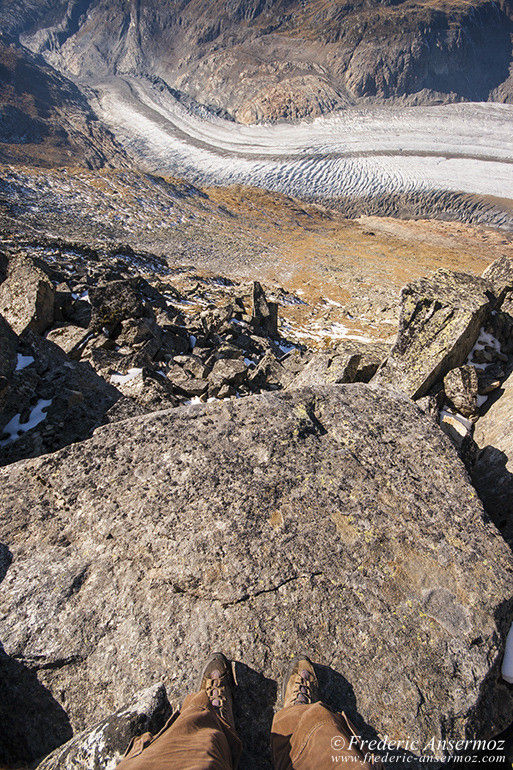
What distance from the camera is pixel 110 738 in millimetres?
2553

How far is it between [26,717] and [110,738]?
112 cm

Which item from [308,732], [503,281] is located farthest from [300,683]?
[503,281]

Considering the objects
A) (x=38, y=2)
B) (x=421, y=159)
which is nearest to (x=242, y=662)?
(x=421, y=159)

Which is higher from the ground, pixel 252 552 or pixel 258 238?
pixel 258 238

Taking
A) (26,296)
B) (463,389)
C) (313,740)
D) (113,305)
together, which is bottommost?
(26,296)

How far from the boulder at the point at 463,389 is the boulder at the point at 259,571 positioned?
7.12ft

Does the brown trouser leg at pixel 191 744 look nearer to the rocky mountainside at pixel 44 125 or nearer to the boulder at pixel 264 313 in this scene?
the boulder at pixel 264 313

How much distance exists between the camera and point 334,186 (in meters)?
80.9

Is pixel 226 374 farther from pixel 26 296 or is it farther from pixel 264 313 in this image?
pixel 264 313

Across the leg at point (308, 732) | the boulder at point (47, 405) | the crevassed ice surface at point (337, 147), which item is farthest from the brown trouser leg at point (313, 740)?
the crevassed ice surface at point (337, 147)

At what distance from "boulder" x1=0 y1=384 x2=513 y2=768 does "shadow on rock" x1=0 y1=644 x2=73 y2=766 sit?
0.04m

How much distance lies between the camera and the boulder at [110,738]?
2.47 m

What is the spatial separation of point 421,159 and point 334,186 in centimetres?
2235

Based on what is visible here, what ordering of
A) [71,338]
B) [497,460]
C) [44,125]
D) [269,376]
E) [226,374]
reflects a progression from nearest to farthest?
1. [497,460]
2. [226,374]
3. [71,338]
4. [269,376]
5. [44,125]
